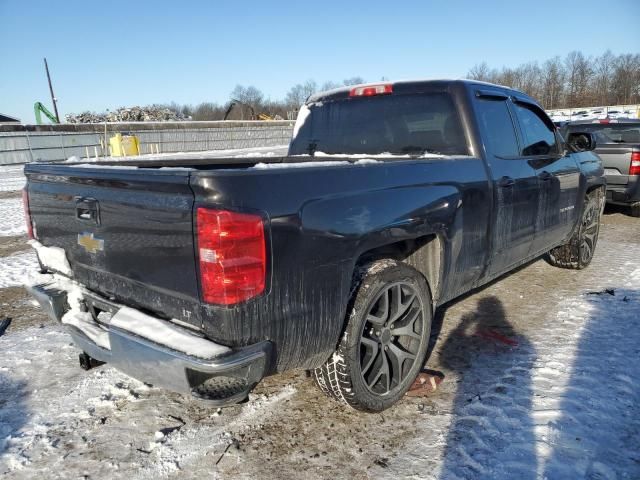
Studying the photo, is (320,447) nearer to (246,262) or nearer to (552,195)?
(246,262)

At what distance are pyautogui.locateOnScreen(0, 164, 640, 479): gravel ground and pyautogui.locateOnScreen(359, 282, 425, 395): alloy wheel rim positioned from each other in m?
0.22

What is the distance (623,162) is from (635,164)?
18 cm

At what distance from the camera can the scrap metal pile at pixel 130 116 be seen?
4881 centimetres

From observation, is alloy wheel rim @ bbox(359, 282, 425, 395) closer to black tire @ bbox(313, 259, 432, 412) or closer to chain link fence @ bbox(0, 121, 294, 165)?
black tire @ bbox(313, 259, 432, 412)

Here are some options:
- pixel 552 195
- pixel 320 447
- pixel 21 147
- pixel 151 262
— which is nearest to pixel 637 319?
pixel 552 195

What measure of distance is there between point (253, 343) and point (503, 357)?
2.18 meters

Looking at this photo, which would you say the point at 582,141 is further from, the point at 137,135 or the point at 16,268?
the point at 137,135

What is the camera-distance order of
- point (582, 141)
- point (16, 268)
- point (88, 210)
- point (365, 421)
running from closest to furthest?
point (88, 210)
point (365, 421)
point (582, 141)
point (16, 268)

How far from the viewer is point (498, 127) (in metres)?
3.66

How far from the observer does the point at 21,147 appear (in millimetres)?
21516

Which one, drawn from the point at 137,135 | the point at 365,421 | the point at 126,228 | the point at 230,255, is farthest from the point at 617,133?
the point at 137,135

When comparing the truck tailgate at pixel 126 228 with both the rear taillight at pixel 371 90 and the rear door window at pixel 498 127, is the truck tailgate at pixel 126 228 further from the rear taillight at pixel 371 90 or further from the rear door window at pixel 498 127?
the rear door window at pixel 498 127

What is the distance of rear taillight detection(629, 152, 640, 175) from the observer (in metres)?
7.85

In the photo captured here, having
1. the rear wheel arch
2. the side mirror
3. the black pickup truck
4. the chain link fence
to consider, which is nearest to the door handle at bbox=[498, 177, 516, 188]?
the black pickup truck
